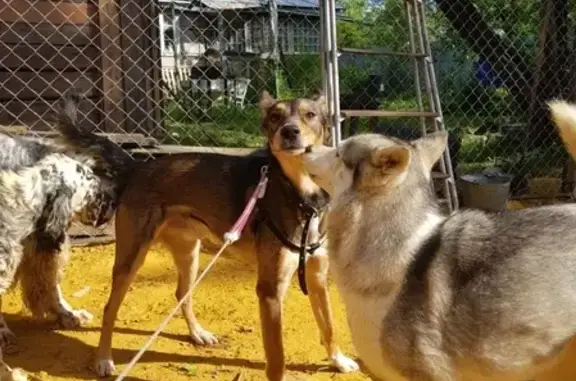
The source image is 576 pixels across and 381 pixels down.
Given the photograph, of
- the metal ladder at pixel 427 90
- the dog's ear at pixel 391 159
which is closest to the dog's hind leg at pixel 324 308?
the dog's ear at pixel 391 159

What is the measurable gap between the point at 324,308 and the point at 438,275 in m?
1.58

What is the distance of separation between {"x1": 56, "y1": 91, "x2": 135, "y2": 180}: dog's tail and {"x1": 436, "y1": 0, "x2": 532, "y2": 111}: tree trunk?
23.6 ft

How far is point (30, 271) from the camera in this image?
4637 mm

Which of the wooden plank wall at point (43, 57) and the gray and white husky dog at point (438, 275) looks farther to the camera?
the wooden plank wall at point (43, 57)

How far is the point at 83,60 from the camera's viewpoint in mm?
7512

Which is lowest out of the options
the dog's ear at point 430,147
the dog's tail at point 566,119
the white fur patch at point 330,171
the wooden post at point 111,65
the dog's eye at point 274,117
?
the white fur patch at point 330,171

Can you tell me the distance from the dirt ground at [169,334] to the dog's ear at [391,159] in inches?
72.8

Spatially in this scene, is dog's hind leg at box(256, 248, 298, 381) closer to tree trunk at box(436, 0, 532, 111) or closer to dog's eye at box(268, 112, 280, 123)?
dog's eye at box(268, 112, 280, 123)

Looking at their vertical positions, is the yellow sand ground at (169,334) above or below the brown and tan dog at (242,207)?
below

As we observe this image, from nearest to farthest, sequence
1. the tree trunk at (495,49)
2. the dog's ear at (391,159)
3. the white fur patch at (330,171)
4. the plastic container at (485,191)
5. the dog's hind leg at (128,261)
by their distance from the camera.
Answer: the dog's ear at (391,159)
the white fur patch at (330,171)
the dog's hind leg at (128,261)
the plastic container at (485,191)
the tree trunk at (495,49)

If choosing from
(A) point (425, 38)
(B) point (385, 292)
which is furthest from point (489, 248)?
(A) point (425, 38)

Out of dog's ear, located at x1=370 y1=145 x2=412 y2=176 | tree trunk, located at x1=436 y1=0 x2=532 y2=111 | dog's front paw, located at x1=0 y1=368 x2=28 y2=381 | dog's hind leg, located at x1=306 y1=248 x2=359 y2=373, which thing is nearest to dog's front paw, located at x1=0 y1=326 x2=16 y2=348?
dog's front paw, located at x1=0 y1=368 x2=28 y2=381

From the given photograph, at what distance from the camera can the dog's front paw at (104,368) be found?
13.8ft

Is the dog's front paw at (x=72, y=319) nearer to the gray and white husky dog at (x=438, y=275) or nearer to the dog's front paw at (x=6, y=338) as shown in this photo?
the dog's front paw at (x=6, y=338)
